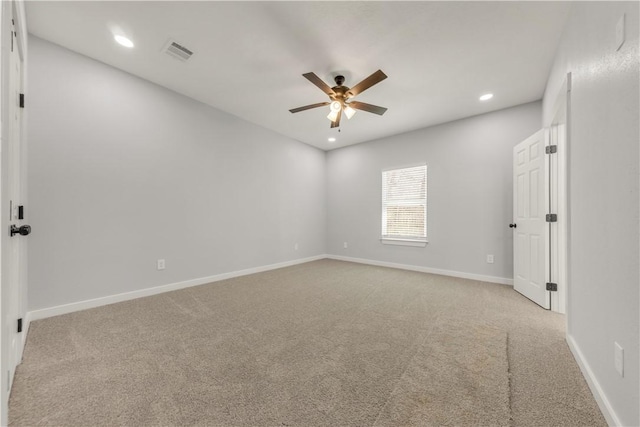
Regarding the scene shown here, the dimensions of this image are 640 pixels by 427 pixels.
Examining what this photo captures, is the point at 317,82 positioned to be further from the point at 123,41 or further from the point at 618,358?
the point at 618,358

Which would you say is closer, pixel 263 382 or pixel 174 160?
pixel 263 382

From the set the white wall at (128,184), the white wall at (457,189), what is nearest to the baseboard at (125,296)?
the white wall at (128,184)

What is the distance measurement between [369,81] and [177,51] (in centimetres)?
204

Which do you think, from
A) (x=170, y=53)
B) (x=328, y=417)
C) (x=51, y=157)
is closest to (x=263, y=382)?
(x=328, y=417)

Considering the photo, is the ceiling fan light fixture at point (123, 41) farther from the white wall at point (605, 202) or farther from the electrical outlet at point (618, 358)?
the electrical outlet at point (618, 358)

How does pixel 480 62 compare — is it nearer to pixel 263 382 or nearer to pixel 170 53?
pixel 170 53

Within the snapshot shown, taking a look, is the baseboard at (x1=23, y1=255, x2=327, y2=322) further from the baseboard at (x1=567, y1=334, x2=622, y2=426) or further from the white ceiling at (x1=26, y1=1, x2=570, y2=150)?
the baseboard at (x1=567, y1=334, x2=622, y2=426)

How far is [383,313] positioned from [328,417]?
1.53m

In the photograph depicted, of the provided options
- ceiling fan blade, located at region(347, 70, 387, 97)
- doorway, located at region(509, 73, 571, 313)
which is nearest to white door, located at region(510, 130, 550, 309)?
doorway, located at region(509, 73, 571, 313)

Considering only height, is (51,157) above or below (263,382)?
above

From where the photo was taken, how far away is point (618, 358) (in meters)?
1.19

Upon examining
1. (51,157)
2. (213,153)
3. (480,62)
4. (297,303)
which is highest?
(480,62)

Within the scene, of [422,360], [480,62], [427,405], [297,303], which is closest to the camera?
[427,405]

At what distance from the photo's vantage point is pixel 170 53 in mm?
2662
